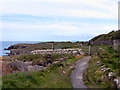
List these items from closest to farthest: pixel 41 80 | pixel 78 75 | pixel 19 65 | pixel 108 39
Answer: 1. pixel 41 80
2. pixel 78 75
3. pixel 19 65
4. pixel 108 39

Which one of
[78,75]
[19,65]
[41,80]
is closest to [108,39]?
[19,65]

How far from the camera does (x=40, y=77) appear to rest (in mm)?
23219

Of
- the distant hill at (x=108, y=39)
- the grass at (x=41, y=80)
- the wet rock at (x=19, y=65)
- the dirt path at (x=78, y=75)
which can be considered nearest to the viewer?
the grass at (x=41, y=80)

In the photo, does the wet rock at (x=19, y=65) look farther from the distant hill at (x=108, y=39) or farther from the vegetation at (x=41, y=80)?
the distant hill at (x=108, y=39)

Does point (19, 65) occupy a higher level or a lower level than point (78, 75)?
lower

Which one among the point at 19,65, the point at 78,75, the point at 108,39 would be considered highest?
the point at 108,39

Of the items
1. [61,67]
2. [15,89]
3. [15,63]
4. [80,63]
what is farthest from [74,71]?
[15,63]

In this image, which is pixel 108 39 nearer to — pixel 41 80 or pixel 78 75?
pixel 78 75

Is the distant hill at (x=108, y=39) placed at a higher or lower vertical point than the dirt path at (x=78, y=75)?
higher

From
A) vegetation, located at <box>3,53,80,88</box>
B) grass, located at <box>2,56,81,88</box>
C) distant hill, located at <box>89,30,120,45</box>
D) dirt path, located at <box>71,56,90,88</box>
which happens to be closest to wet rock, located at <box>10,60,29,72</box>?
dirt path, located at <box>71,56,90,88</box>

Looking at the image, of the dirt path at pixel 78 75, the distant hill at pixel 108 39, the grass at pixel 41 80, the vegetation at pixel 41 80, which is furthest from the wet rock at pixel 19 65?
the distant hill at pixel 108 39

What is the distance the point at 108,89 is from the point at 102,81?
2129 millimetres

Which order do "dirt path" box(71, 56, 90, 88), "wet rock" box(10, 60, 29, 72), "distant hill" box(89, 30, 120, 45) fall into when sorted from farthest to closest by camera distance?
"distant hill" box(89, 30, 120, 45) < "wet rock" box(10, 60, 29, 72) < "dirt path" box(71, 56, 90, 88)

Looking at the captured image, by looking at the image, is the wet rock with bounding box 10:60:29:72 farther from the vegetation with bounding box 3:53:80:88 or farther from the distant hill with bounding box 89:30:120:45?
the distant hill with bounding box 89:30:120:45
